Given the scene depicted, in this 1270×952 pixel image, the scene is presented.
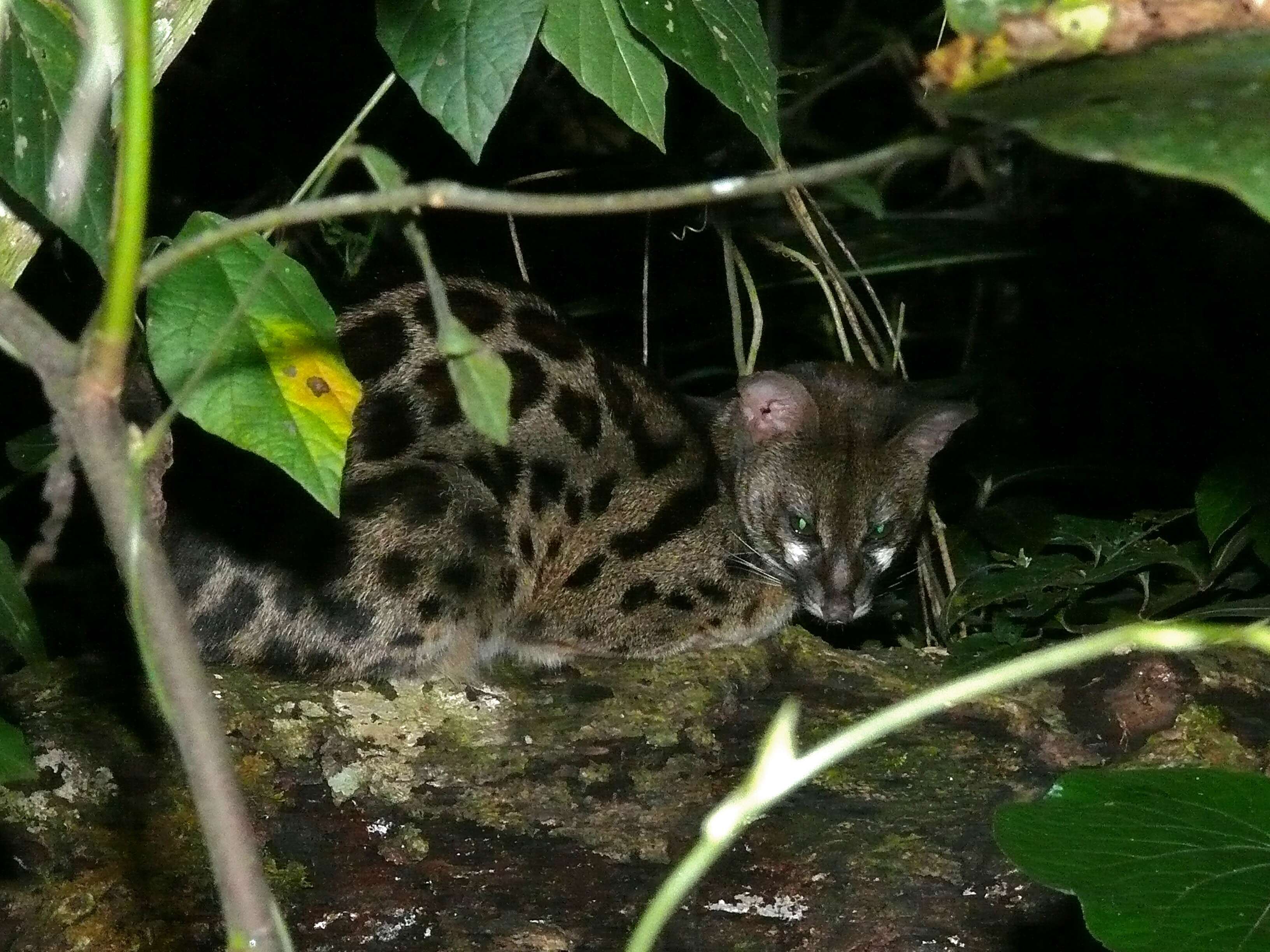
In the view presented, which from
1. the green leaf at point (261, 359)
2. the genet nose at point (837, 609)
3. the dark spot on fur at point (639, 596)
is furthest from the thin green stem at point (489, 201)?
the genet nose at point (837, 609)

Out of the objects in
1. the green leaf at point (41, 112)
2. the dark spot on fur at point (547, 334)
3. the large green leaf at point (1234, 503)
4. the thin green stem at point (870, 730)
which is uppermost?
the green leaf at point (41, 112)

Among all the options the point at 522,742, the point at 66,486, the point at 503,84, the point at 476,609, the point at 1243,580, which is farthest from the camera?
the point at 1243,580

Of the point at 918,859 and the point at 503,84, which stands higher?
the point at 503,84

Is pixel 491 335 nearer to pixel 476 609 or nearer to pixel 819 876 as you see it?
pixel 476 609

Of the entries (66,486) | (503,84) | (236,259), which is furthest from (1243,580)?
(66,486)

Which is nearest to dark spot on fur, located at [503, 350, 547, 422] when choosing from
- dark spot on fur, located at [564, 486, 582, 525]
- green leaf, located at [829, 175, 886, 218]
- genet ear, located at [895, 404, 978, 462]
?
dark spot on fur, located at [564, 486, 582, 525]

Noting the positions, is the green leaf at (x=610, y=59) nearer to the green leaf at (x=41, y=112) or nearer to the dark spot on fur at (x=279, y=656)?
the green leaf at (x=41, y=112)

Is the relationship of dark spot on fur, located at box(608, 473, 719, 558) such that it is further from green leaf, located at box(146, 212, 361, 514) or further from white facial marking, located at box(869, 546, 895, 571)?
green leaf, located at box(146, 212, 361, 514)
